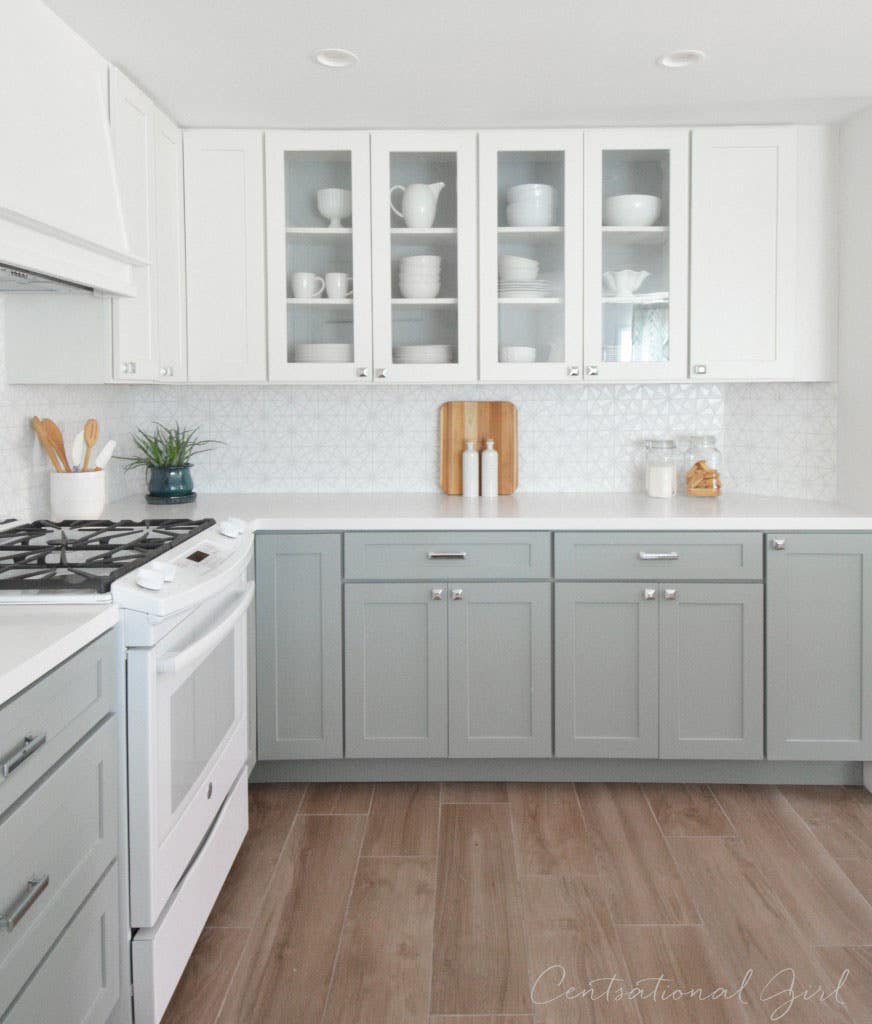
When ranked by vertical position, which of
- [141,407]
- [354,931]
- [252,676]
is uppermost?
A: [141,407]

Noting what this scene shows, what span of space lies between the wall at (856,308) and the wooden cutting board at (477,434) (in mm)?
1183

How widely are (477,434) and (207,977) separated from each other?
2.21m

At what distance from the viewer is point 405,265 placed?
344 cm

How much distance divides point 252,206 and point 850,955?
9.25 feet

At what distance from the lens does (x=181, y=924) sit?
212 cm

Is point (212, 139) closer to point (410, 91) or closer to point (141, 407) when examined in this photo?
point (410, 91)

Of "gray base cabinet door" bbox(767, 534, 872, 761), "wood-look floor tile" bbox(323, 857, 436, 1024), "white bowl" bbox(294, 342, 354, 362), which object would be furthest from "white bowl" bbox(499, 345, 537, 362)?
"wood-look floor tile" bbox(323, 857, 436, 1024)

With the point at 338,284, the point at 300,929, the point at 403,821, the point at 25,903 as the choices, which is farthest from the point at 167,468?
the point at 25,903

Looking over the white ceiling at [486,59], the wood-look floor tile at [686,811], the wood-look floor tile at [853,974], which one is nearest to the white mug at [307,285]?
the white ceiling at [486,59]

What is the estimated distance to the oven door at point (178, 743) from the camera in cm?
192

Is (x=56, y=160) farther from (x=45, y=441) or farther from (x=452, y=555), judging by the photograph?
(x=452, y=555)

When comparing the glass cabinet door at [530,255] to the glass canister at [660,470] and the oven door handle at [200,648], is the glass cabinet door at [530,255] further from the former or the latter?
the oven door handle at [200,648]

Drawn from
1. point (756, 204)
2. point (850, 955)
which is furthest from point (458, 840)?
point (756, 204)

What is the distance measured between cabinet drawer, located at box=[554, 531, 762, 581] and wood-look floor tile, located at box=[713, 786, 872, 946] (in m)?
0.71
